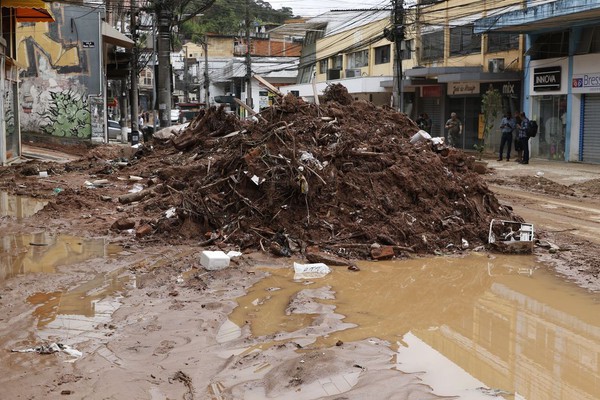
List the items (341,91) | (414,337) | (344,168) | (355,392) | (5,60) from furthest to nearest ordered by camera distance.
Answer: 1. (5,60)
2. (341,91)
3. (344,168)
4. (414,337)
5. (355,392)

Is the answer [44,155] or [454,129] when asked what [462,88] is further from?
[44,155]

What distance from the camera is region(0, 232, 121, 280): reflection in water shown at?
30.1ft

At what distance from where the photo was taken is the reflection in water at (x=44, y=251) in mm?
9180

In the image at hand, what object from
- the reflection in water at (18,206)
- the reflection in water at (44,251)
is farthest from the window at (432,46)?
the reflection in water at (44,251)

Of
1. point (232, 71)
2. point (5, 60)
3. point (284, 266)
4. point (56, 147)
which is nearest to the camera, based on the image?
point (284, 266)

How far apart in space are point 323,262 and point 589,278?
11.1 feet

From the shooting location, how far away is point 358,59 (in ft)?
156

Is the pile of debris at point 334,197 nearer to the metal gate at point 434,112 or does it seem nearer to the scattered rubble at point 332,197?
the scattered rubble at point 332,197

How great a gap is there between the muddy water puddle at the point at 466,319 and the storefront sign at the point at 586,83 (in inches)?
628

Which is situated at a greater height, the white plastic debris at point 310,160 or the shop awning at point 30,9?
the shop awning at point 30,9

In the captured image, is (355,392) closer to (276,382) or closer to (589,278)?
(276,382)

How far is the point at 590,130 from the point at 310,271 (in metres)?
18.8

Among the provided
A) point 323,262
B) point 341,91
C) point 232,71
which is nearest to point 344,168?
point 323,262

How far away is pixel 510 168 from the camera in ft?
75.9
